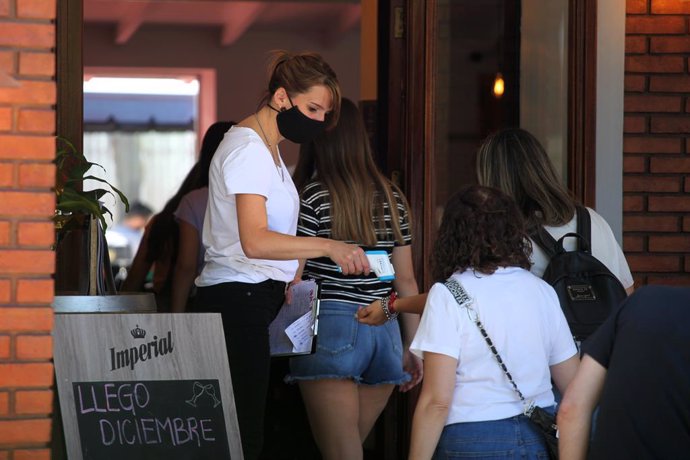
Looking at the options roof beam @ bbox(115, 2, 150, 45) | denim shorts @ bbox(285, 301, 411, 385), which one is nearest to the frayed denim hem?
denim shorts @ bbox(285, 301, 411, 385)

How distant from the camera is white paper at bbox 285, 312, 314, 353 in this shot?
3.57 meters

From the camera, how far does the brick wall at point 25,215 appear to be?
→ 2.79 m

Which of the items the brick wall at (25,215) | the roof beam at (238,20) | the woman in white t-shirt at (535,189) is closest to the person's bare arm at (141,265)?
the woman in white t-shirt at (535,189)

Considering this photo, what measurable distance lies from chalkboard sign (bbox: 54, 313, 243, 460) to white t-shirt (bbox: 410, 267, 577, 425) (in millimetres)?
837

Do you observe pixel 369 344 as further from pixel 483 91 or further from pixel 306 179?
pixel 483 91

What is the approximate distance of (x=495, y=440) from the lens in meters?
2.64

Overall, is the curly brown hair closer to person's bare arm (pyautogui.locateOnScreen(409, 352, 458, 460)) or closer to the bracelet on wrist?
person's bare arm (pyautogui.locateOnScreen(409, 352, 458, 460))

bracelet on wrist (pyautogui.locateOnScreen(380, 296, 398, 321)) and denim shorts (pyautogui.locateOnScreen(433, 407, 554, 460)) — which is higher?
bracelet on wrist (pyautogui.locateOnScreen(380, 296, 398, 321))

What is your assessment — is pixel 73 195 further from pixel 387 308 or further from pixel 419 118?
pixel 419 118

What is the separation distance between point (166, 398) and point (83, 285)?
527mm

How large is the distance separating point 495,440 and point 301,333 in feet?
3.63

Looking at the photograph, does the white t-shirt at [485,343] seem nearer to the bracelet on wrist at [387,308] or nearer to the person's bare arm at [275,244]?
the person's bare arm at [275,244]

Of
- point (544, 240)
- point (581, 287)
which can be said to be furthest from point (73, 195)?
point (581, 287)

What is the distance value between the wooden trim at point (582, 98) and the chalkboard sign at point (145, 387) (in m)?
2.09
